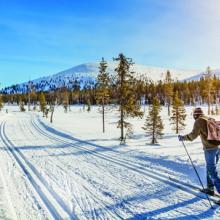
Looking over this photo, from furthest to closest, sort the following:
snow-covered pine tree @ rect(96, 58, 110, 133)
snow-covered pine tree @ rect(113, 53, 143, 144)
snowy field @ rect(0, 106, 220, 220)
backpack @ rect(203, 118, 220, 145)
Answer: snow-covered pine tree @ rect(96, 58, 110, 133) < snow-covered pine tree @ rect(113, 53, 143, 144) < backpack @ rect(203, 118, 220, 145) < snowy field @ rect(0, 106, 220, 220)

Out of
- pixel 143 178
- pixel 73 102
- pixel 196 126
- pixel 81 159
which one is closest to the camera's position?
pixel 196 126

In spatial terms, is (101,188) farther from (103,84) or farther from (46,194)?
(103,84)

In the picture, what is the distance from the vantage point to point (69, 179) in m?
10.0

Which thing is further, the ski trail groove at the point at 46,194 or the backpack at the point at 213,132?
the backpack at the point at 213,132

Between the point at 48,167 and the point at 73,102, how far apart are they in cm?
14567

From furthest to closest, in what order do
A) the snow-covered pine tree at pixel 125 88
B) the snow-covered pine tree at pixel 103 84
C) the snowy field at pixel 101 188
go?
1. the snow-covered pine tree at pixel 103 84
2. the snow-covered pine tree at pixel 125 88
3. the snowy field at pixel 101 188

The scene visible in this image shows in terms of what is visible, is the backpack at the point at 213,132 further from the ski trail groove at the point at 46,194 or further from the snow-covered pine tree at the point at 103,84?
the snow-covered pine tree at the point at 103,84

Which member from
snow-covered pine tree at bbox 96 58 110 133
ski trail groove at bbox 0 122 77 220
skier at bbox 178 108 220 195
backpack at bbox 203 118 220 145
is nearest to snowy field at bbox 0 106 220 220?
ski trail groove at bbox 0 122 77 220

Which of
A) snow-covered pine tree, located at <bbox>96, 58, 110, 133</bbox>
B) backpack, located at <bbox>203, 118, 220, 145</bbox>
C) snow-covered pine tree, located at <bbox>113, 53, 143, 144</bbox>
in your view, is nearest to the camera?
backpack, located at <bbox>203, 118, 220, 145</bbox>

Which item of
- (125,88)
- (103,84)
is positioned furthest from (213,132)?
(103,84)

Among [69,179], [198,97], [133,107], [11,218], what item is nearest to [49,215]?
[11,218]

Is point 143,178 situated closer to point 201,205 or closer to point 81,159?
point 201,205

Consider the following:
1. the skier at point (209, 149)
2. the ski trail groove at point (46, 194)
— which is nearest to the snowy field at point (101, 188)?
the ski trail groove at point (46, 194)

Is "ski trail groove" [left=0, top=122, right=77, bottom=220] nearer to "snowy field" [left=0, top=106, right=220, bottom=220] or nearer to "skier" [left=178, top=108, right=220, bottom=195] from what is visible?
"snowy field" [left=0, top=106, right=220, bottom=220]
